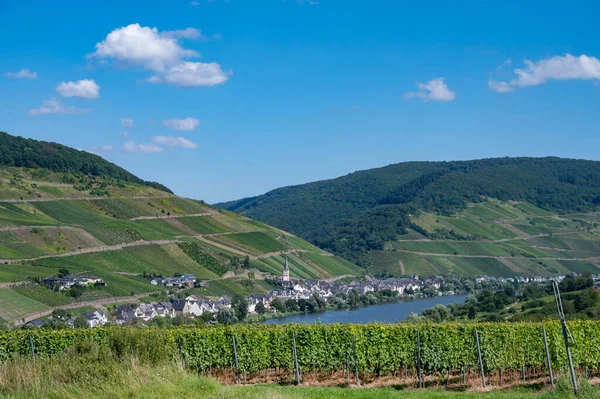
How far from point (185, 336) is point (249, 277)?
88.3 metres

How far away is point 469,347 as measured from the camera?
77.7 feet

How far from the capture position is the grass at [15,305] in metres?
63.2

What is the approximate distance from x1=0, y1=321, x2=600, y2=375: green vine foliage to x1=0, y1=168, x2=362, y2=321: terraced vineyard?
44616mm

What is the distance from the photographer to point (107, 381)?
15703 mm

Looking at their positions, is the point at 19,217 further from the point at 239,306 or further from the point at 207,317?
the point at 207,317

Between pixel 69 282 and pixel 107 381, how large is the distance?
218ft

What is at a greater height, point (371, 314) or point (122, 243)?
point (122, 243)

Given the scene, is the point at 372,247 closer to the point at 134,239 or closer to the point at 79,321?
the point at 134,239

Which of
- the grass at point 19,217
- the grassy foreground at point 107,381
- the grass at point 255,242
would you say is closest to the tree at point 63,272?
the grass at point 19,217

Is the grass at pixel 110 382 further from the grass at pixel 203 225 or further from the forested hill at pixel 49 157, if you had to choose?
the forested hill at pixel 49 157

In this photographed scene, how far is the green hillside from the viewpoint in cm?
8269

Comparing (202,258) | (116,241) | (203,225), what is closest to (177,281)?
(116,241)

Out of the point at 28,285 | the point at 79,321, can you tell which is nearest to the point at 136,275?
the point at 28,285

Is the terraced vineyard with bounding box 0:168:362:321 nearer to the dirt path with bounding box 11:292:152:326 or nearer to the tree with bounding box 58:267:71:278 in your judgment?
the dirt path with bounding box 11:292:152:326
